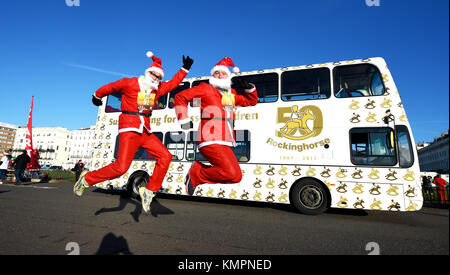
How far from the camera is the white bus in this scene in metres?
5.00

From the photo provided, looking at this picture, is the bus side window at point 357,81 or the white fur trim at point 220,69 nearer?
the white fur trim at point 220,69

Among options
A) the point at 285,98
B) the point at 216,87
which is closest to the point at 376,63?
the point at 285,98

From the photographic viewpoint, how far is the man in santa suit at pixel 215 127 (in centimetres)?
306

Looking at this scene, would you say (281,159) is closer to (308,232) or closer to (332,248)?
(308,232)

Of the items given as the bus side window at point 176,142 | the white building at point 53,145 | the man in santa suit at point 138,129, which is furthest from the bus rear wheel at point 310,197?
the white building at point 53,145

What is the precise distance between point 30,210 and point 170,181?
3.16m

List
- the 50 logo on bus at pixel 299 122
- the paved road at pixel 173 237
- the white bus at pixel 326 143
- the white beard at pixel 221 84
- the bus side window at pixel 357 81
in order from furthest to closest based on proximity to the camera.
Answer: the 50 logo on bus at pixel 299 122, the bus side window at pixel 357 81, the white bus at pixel 326 143, the white beard at pixel 221 84, the paved road at pixel 173 237

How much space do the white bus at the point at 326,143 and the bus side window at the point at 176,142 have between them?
1.27 feet

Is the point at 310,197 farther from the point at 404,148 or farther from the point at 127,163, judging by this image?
the point at 127,163

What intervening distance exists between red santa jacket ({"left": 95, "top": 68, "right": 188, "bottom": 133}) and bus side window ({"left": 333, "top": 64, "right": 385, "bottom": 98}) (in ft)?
13.4

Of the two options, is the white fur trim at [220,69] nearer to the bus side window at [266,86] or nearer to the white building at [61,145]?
the bus side window at [266,86]

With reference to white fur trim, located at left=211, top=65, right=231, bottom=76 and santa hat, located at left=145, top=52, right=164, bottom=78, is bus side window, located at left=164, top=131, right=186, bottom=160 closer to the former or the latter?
santa hat, located at left=145, top=52, right=164, bottom=78

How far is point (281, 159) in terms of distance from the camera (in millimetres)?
5781

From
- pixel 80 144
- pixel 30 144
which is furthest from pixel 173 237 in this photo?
pixel 80 144
